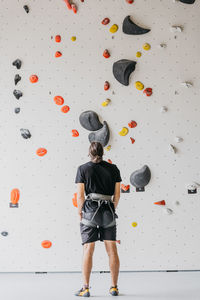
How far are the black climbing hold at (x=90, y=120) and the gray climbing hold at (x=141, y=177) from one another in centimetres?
59

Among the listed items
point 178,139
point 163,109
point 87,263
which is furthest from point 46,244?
point 163,109

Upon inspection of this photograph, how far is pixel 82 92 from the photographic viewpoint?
3910 mm

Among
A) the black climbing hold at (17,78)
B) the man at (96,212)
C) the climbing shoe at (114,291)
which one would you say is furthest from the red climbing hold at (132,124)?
the climbing shoe at (114,291)

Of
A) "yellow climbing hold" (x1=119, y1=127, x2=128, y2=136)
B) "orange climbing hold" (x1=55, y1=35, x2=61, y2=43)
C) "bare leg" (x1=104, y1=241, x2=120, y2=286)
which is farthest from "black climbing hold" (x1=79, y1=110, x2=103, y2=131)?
"bare leg" (x1=104, y1=241, x2=120, y2=286)

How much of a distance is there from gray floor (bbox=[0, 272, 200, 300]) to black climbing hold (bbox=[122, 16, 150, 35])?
93.8 inches

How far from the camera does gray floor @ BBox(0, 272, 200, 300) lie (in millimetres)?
2875

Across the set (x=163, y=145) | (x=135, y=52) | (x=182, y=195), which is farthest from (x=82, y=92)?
(x=182, y=195)

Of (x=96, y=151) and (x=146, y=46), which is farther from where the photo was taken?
(x=146, y=46)

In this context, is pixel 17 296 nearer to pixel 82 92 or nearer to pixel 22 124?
pixel 22 124

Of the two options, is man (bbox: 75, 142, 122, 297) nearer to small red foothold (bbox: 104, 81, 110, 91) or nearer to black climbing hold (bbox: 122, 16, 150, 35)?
small red foothold (bbox: 104, 81, 110, 91)

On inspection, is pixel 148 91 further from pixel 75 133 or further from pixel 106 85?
pixel 75 133

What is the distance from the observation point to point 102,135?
12.6ft

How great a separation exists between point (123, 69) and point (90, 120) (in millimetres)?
603

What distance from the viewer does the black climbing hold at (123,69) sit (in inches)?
151
